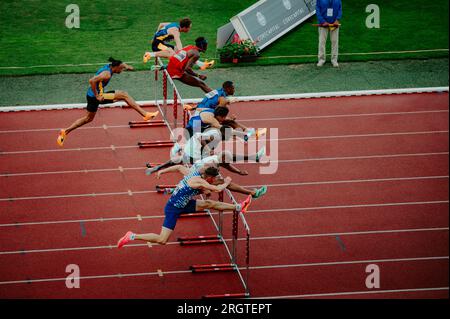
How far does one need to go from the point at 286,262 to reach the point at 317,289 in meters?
0.78

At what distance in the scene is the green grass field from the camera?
768 inches

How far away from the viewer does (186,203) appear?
12094mm

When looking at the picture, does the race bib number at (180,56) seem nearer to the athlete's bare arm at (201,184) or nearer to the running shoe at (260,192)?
the running shoe at (260,192)

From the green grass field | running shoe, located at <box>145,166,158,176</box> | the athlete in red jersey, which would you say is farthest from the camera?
the green grass field

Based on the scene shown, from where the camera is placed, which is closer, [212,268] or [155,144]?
[212,268]

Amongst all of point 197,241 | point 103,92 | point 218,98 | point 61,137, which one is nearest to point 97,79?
point 103,92

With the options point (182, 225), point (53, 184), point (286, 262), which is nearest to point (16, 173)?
point (53, 184)

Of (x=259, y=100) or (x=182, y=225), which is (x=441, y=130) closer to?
(x=259, y=100)

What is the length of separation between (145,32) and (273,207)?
7.93 metres

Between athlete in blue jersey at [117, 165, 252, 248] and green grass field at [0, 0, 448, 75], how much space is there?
739cm

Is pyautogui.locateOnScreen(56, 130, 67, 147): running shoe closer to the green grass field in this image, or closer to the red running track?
the red running track

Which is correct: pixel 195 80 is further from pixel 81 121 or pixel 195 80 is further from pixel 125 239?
pixel 125 239

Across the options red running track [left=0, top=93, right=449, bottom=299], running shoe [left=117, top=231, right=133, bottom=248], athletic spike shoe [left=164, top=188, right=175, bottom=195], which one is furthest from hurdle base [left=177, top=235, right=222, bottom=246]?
running shoe [left=117, top=231, right=133, bottom=248]

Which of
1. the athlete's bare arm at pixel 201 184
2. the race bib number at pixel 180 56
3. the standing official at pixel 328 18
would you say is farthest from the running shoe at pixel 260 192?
the standing official at pixel 328 18
